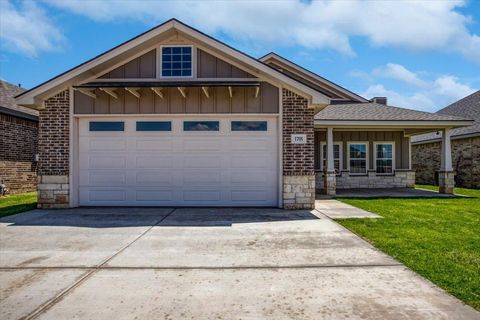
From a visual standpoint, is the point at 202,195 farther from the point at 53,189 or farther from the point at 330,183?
the point at 330,183

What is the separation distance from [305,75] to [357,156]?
4.81 meters

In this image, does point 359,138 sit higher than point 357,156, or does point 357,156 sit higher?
point 359,138

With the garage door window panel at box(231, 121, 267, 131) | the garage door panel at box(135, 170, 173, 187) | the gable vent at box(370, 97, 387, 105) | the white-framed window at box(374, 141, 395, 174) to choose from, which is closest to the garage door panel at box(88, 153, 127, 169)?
the garage door panel at box(135, 170, 173, 187)

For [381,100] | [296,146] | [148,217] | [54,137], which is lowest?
[148,217]

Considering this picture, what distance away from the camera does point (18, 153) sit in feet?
47.6

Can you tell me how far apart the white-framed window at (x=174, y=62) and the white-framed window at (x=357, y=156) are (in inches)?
390

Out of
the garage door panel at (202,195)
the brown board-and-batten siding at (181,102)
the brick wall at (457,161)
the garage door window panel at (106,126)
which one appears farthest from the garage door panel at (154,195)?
the brick wall at (457,161)

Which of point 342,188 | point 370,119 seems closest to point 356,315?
point 370,119

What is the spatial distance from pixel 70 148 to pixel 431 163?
20.4 metres


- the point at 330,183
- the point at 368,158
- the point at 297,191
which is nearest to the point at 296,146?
the point at 297,191

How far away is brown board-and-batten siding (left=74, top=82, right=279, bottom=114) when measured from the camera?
9695 millimetres

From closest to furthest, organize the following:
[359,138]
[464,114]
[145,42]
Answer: [145,42] < [359,138] < [464,114]

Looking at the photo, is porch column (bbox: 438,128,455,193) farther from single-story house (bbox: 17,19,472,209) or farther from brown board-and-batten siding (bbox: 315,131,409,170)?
single-story house (bbox: 17,19,472,209)

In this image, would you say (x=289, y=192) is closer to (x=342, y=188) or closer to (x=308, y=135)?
(x=308, y=135)
